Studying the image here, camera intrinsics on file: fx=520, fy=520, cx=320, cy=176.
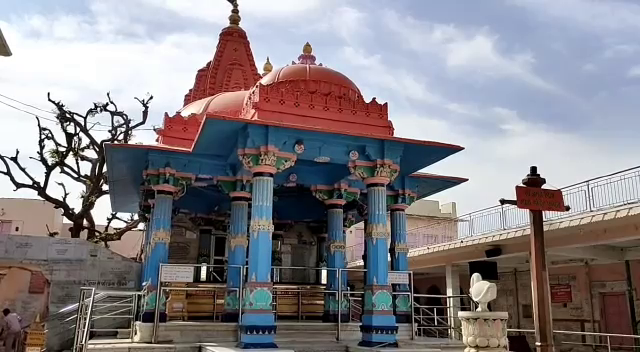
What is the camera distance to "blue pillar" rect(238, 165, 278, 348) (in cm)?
866

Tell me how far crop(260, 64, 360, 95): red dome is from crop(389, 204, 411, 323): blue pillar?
3460 millimetres

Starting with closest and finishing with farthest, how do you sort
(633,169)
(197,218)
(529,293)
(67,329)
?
1. (633,169)
2. (67,329)
3. (197,218)
4. (529,293)

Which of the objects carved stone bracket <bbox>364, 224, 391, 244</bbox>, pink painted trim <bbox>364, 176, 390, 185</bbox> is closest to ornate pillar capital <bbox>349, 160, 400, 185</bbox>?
pink painted trim <bbox>364, 176, 390, 185</bbox>

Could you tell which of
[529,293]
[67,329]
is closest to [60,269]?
[67,329]

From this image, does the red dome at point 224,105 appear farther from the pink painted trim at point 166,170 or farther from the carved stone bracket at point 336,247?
the carved stone bracket at point 336,247

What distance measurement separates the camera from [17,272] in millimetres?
20812

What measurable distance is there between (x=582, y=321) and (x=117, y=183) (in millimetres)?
15454

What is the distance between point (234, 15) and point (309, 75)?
21.9ft

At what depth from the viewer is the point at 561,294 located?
1847 centimetres

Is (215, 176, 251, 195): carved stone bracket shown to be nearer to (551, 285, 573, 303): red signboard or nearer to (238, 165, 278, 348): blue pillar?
(238, 165, 278, 348): blue pillar

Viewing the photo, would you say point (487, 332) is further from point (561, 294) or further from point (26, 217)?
point (26, 217)

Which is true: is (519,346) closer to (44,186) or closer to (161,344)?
(161,344)

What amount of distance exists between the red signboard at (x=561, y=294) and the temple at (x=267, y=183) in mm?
7876

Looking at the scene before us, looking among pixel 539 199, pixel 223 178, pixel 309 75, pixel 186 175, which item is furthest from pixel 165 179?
pixel 539 199
